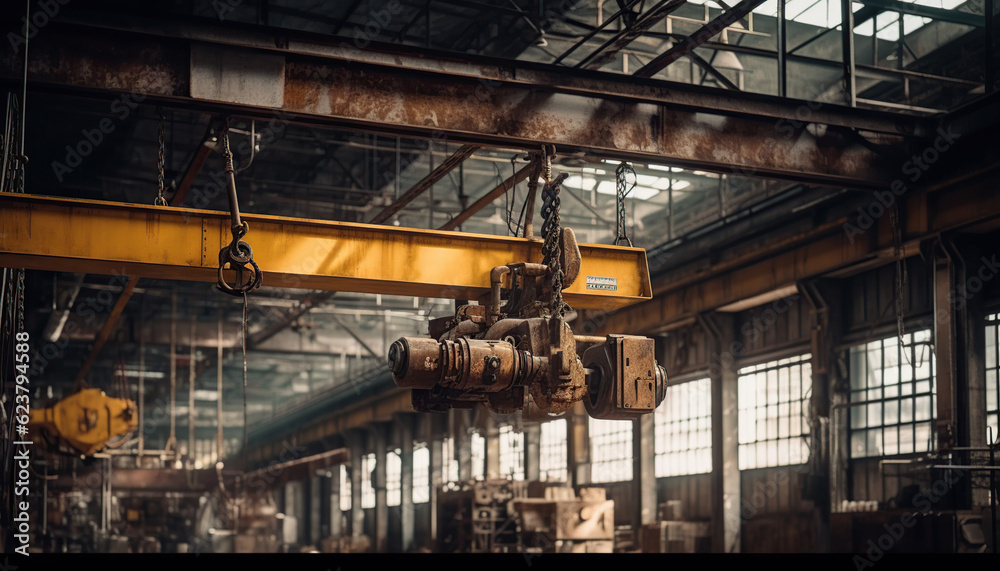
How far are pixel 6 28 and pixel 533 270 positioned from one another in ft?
13.6

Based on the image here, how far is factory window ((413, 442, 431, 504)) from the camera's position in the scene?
25.4 meters

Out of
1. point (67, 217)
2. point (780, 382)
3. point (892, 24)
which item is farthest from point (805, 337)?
point (67, 217)

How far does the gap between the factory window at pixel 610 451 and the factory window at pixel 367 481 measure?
13147mm

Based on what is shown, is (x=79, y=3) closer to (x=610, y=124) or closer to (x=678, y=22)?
(x=610, y=124)

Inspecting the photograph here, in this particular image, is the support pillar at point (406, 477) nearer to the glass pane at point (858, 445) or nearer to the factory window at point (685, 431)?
the factory window at point (685, 431)

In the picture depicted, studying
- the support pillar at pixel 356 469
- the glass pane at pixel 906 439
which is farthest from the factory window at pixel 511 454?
the glass pane at pixel 906 439

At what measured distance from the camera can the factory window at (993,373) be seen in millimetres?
10227

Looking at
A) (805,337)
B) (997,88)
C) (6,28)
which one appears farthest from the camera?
(805,337)

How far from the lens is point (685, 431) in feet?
50.7

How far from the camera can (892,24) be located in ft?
43.5

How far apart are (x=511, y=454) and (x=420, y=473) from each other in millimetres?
5408

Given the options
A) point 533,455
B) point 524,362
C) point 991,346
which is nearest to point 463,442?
point 533,455

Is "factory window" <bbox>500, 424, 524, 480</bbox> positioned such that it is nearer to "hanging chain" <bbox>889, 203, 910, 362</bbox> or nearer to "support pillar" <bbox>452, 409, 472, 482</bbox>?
"support pillar" <bbox>452, 409, 472, 482</bbox>

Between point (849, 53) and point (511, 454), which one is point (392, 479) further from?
point (849, 53)
